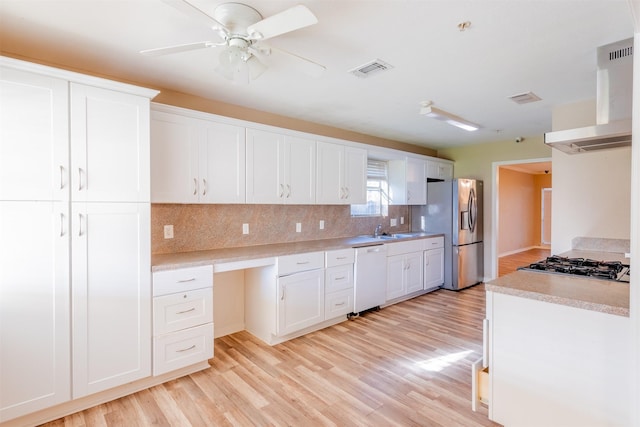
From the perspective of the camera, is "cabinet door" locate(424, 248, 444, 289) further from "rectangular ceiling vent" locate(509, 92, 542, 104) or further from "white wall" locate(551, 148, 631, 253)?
"rectangular ceiling vent" locate(509, 92, 542, 104)

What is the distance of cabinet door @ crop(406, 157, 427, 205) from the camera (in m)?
4.89

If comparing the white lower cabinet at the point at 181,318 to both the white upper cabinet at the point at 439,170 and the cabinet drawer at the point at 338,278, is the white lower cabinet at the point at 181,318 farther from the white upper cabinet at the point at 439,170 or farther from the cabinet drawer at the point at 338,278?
the white upper cabinet at the point at 439,170

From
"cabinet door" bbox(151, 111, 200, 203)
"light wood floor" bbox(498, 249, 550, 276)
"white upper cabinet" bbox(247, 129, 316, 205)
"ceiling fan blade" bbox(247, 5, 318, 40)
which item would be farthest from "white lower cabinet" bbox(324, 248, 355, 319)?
"light wood floor" bbox(498, 249, 550, 276)

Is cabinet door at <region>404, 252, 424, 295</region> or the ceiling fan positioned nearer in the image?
the ceiling fan

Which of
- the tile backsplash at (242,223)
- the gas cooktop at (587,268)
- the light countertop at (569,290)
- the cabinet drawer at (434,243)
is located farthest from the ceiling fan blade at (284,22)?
the cabinet drawer at (434,243)

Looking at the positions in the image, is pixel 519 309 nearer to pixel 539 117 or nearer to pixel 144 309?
pixel 144 309

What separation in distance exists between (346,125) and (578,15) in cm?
275

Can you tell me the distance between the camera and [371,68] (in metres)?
2.44

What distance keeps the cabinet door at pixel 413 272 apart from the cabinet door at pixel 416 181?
0.90m

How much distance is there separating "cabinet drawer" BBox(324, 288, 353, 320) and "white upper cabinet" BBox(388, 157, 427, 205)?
1.90 metres

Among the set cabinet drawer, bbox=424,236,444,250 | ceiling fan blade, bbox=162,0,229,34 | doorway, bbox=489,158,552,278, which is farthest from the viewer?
doorway, bbox=489,158,552,278

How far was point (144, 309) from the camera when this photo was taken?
7.45ft

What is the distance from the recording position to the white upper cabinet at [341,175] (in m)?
3.77

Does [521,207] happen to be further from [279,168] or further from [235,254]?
[235,254]
